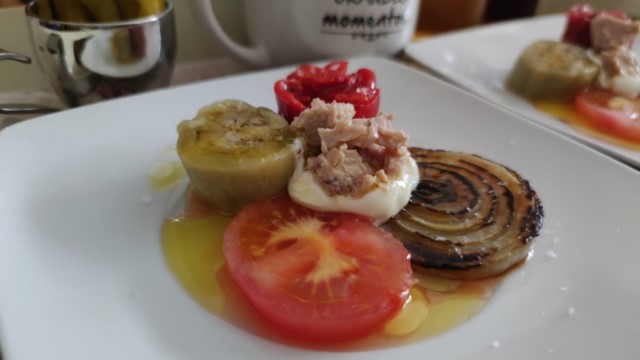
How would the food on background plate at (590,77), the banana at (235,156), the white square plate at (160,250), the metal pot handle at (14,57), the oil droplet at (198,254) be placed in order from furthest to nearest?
the food on background plate at (590,77) < the metal pot handle at (14,57) < the banana at (235,156) < the oil droplet at (198,254) < the white square plate at (160,250)

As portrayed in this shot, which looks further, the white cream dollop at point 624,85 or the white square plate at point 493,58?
the white cream dollop at point 624,85

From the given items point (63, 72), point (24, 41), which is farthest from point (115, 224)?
point (24, 41)

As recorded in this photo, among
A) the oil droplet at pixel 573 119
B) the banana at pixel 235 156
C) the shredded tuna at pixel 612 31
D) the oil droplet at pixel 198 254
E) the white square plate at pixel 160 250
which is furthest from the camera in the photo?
the shredded tuna at pixel 612 31

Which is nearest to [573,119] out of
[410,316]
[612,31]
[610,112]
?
[610,112]

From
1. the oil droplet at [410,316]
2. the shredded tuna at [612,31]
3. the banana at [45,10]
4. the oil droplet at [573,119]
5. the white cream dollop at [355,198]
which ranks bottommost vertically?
the oil droplet at [573,119]

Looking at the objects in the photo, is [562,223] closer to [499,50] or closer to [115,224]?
[115,224]

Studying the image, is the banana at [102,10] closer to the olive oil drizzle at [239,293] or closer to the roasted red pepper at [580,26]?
the olive oil drizzle at [239,293]

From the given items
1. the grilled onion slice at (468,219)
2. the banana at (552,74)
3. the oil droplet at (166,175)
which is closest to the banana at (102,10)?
the oil droplet at (166,175)

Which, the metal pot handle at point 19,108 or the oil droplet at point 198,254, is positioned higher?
the metal pot handle at point 19,108
